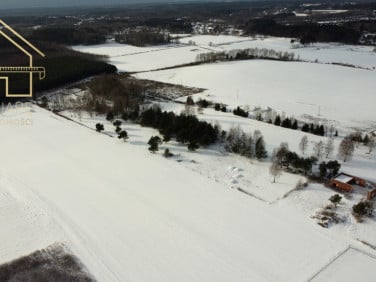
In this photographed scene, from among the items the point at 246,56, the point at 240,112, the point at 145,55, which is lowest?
the point at 240,112

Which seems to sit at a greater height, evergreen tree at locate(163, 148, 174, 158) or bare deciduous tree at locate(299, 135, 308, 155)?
bare deciduous tree at locate(299, 135, 308, 155)

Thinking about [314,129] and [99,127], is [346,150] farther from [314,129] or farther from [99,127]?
[99,127]

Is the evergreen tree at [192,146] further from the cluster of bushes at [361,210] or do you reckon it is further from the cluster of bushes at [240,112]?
the cluster of bushes at [361,210]

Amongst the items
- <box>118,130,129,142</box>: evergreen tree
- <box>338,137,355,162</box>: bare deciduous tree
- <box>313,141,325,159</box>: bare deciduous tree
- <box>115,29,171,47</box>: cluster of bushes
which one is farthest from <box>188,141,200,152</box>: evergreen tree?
<box>115,29,171,47</box>: cluster of bushes

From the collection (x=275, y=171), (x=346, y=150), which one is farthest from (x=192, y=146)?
(x=346, y=150)

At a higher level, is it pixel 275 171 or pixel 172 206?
pixel 275 171

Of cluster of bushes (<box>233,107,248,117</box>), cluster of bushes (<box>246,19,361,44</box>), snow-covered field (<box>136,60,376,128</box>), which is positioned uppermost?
cluster of bushes (<box>246,19,361,44</box>)

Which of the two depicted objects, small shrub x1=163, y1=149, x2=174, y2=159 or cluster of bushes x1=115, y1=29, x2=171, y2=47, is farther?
cluster of bushes x1=115, y1=29, x2=171, y2=47

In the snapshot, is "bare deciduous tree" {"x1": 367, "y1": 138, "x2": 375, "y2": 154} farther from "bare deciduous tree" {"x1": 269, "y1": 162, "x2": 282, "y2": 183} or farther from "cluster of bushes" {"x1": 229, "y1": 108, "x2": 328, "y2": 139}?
"bare deciduous tree" {"x1": 269, "y1": 162, "x2": 282, "y2": 183}
